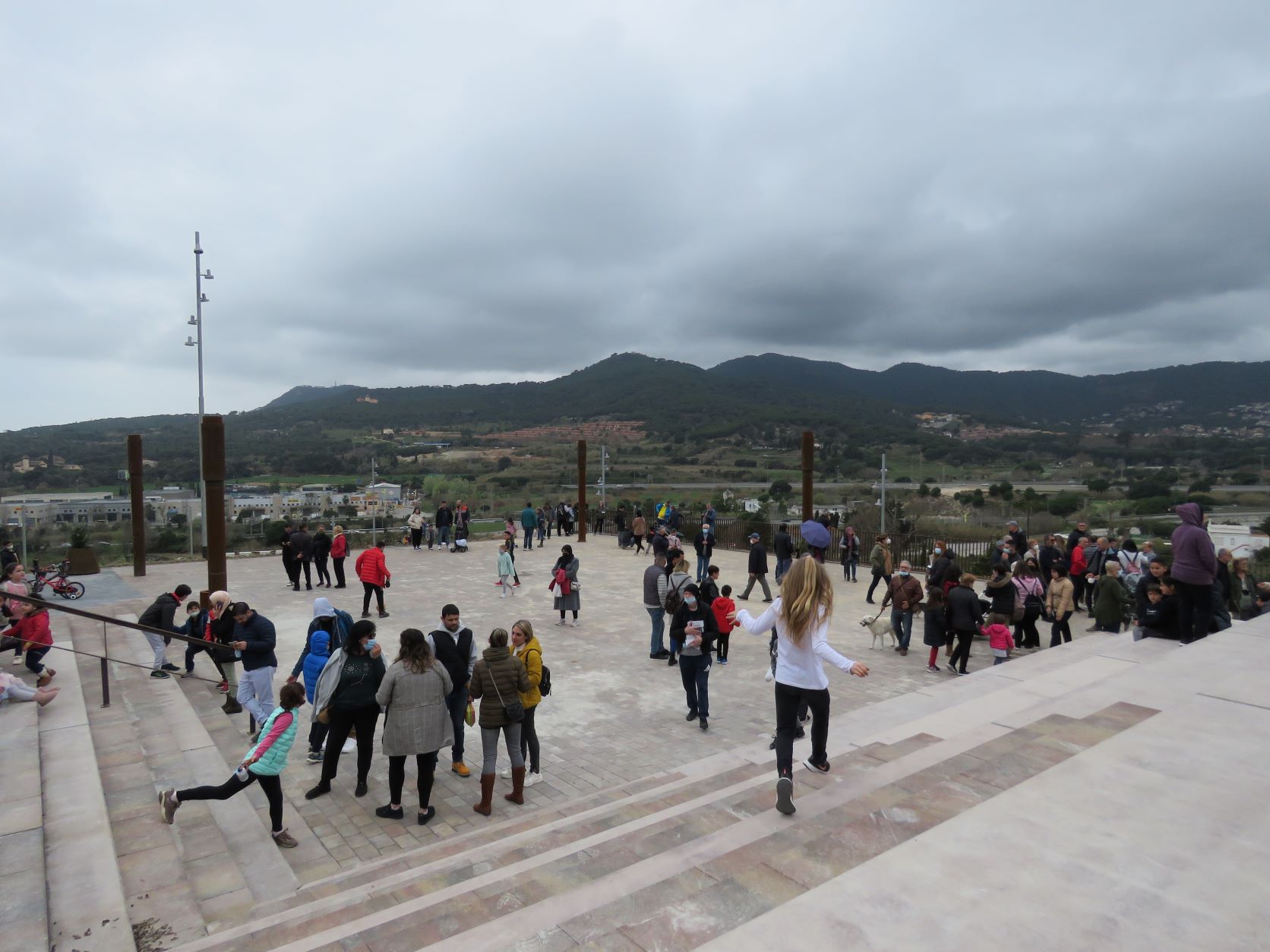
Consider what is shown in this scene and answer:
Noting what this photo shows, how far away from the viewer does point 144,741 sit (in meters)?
6.63

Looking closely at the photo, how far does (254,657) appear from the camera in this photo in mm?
6590

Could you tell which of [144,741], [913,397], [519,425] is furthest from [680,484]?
[913,397]

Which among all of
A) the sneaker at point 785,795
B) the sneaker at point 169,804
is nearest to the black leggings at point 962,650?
the sneaker at point 785,795

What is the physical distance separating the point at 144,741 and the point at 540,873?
5.04 m

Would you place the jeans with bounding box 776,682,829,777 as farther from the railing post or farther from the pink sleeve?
the railing post

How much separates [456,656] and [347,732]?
1.02m

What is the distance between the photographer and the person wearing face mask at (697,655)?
7137mm

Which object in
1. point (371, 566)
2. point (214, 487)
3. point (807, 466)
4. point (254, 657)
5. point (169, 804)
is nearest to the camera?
point (169, 804)

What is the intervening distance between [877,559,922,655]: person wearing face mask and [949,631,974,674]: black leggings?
2.64 ft

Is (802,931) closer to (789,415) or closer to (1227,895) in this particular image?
(1227,895)

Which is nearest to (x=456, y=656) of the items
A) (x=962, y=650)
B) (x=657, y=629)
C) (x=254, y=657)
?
(x=254, y=657)

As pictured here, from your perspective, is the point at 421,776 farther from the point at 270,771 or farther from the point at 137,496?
the point at 137,496

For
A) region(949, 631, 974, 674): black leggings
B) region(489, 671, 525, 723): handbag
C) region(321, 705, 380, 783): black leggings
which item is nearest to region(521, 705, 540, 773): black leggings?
region(489, 671, 525, 723): handbag

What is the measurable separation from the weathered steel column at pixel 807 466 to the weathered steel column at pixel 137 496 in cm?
1597
